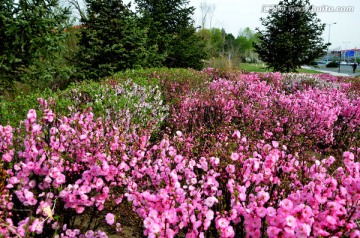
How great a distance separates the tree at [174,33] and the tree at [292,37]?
6150 mm

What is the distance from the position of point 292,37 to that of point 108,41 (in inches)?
585

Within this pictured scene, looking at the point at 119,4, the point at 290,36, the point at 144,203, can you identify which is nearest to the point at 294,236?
the point at 144,203

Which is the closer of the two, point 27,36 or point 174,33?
point 27,36

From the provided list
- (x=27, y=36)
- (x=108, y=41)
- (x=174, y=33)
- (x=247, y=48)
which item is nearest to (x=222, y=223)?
(x=27, y=36)

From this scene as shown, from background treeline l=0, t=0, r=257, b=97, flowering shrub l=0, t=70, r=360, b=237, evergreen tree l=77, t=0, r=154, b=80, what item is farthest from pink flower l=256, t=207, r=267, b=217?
evergreen tree l=77, t=0, r=154, b=80

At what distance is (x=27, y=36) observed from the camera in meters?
7.31

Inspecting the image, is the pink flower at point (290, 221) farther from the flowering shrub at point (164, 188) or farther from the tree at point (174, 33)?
the tree at point (174, 33)

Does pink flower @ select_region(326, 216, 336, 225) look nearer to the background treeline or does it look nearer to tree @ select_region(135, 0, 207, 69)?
the background treeline

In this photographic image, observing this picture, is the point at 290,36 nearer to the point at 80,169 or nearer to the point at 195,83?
the point at 195,83

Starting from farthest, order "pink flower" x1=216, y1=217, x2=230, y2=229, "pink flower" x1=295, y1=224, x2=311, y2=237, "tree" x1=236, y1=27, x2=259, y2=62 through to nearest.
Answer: "tree" x1=236, y1=27, x2=259, y2=62, "pink flower" x1=216, y1=217, x2=230, y2=229, "pink flower" x1=295, y1=224, x2=311, y2=237

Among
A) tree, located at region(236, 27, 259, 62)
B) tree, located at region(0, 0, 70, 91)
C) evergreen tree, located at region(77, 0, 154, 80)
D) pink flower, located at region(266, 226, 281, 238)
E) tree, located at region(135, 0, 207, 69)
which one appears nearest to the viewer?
pink flower, located at region(266, 226, 281, 238)

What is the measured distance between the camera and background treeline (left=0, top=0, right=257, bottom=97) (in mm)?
7426

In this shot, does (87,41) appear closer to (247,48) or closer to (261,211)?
(261,211)

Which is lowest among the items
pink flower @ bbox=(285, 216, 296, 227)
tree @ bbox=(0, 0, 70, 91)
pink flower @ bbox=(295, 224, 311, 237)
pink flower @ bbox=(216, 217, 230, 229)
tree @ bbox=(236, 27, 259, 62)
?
pink flower @ bbox=(216, 217, 230, 229)
